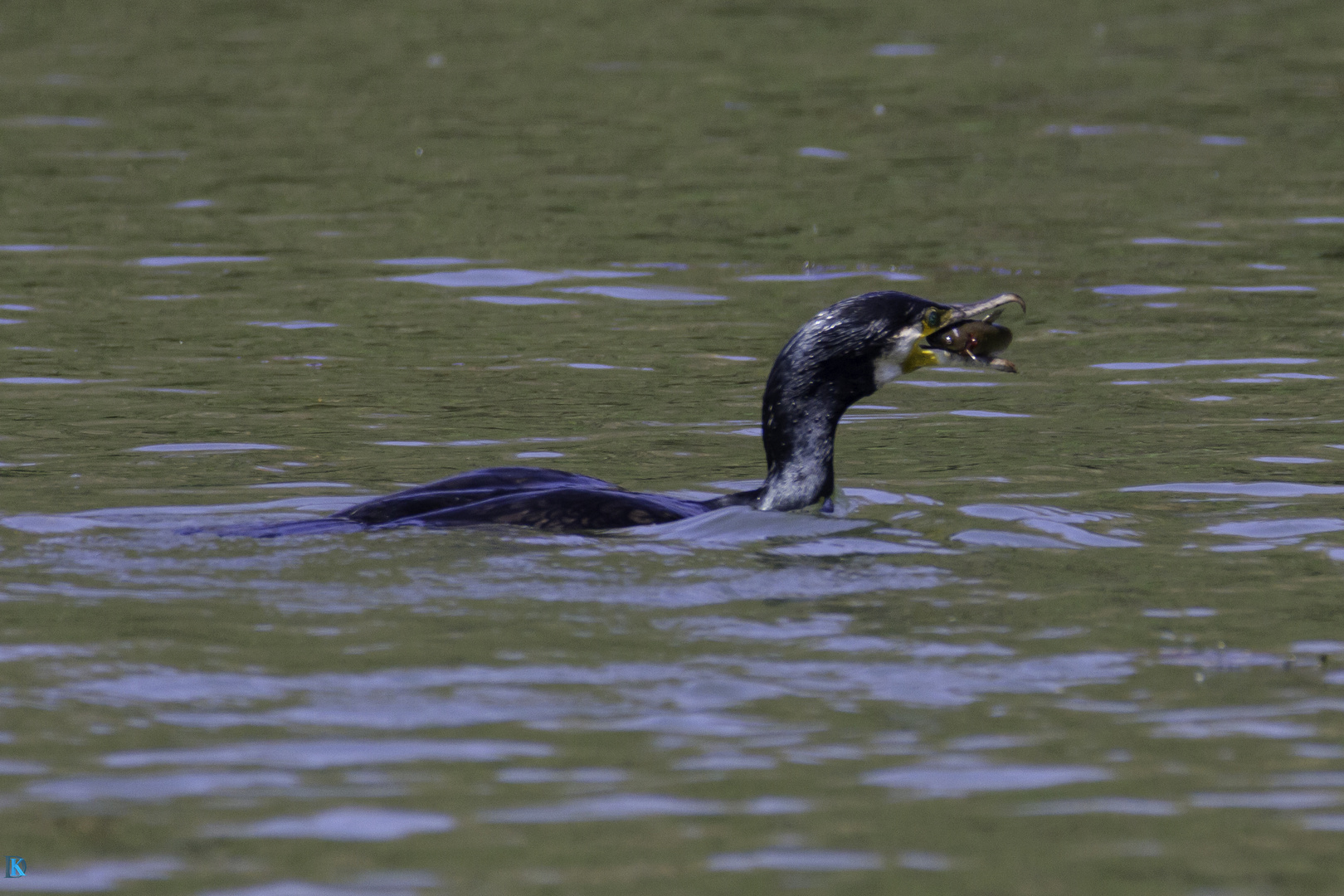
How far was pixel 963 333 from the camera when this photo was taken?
789 cm

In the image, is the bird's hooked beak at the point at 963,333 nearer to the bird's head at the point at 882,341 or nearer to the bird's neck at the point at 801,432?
the bird's head at the point at 882,341

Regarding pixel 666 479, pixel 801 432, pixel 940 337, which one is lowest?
pixel 666 479

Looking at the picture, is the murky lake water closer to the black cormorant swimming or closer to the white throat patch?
the black cormorant swimming

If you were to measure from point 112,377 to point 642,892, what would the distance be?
7233 mm

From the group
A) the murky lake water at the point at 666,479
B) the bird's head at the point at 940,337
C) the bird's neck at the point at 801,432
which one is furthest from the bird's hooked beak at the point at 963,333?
the murky lake water at the point at 666,479

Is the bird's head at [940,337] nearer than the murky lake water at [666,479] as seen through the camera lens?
No

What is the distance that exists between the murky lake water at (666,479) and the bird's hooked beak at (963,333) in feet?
1.97

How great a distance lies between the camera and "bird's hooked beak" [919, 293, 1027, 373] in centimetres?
786

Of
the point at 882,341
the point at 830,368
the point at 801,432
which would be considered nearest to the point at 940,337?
the point at 882,341

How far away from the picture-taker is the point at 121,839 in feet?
14.7

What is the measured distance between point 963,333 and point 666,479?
1605 millimetres

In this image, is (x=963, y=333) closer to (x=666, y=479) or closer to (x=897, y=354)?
(x=897, y=354)

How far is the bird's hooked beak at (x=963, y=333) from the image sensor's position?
7.86m

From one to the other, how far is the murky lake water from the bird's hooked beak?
600 millimetres
